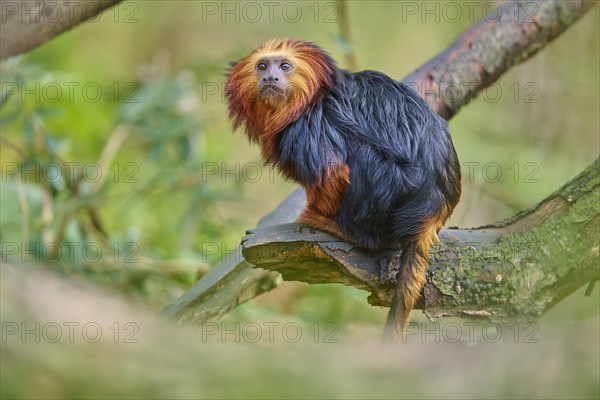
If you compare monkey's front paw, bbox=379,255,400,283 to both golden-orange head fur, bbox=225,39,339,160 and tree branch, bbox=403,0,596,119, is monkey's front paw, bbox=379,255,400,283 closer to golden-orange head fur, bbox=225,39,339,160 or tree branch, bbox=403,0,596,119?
golden-orange head fur, bbox=225,39,339,160

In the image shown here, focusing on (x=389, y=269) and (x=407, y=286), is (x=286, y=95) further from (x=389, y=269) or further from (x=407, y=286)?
(x=407, y=286)

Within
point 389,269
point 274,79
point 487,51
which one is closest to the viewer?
point 389,269

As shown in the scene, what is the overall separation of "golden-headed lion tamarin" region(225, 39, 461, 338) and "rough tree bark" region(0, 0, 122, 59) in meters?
0.85

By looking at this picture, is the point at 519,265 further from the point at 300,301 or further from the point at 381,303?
the point at 300,301

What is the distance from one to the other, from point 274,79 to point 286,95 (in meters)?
0.09

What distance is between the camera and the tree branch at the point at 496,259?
10.0 ft

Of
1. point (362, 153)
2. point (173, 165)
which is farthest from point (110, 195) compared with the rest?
point (362, 153)

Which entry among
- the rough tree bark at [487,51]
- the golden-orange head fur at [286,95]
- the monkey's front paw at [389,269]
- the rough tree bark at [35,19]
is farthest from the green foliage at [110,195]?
the monkey's front paw at [389,269]

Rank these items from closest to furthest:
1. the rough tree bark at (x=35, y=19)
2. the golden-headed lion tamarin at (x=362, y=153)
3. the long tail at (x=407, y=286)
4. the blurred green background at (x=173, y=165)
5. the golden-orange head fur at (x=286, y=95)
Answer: the long tail at (x=407, y=286), the golden-headed lion tamarin at (x=362, y=153), the rough tree bark at (x=35, y=19), the golden-orange head fur at (x=286, y=95), the blurred green background at (x=173, y=165)

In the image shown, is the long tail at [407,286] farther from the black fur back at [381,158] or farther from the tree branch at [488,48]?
the tree branch at [488,48]

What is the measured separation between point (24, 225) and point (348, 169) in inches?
110

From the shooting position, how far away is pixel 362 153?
130 inches

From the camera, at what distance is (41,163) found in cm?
533

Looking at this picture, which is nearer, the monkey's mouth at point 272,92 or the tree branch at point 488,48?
the monkey's mouth at point 272,92
